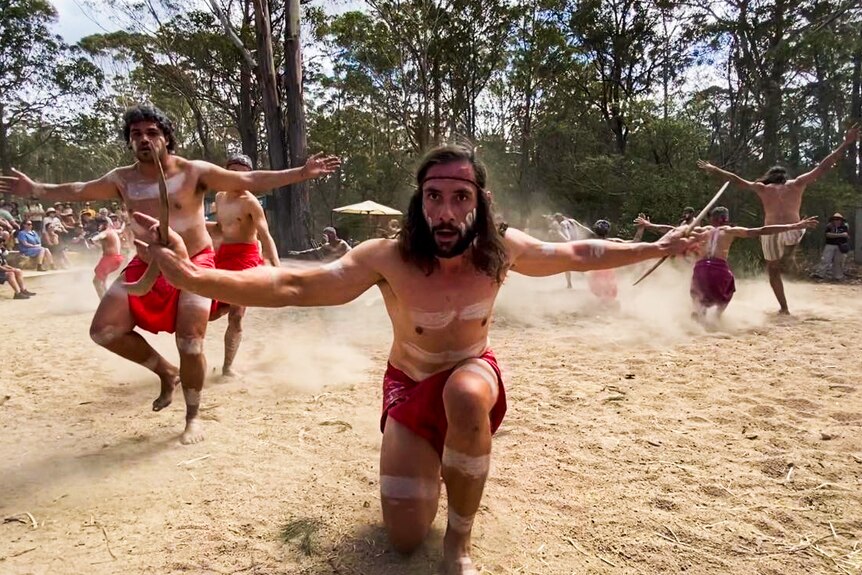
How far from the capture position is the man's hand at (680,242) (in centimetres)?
268

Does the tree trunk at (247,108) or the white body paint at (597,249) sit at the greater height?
the tree trunk at (247,108)

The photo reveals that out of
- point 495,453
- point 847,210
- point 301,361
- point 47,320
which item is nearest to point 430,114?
point 847,210

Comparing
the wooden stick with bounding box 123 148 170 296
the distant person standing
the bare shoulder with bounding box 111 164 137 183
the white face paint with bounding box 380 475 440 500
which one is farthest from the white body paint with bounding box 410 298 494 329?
the distant person standing

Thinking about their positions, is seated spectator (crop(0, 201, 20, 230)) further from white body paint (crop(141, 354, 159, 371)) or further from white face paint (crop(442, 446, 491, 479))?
white face paint (crop(442, 446, 491, 479))

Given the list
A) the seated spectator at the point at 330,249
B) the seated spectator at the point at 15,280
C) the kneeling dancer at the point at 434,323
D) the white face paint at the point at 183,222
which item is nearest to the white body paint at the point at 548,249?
the kneeling dancer at the point at 434,323

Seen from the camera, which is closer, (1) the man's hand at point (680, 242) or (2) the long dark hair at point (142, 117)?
(1) the man's hand at point (680, 242)

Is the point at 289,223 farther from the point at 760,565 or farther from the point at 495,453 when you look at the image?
the point at 760,565

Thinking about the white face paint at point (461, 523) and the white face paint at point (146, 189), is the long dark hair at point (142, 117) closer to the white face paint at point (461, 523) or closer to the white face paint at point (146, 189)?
the white face paint at point (146, 189)

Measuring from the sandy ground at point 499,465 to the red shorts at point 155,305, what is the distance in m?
0.72

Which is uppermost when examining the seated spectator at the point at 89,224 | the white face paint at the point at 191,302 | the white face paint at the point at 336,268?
the seated spectator at the point at 89,224

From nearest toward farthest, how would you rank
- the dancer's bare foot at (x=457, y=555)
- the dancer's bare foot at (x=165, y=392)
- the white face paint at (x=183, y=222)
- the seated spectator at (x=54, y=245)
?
1. the dancer's bare foot at (x=457, y=555)
2. the white face paint at (x=183, y=222)
3. the dancer's bare foot at (x=165, y=392)
4. the seated spectator at (x=54, y=245)

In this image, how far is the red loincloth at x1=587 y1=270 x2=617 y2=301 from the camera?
27.0ft

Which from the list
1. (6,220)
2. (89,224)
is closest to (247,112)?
(89,224)

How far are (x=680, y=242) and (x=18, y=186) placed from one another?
400 cm
